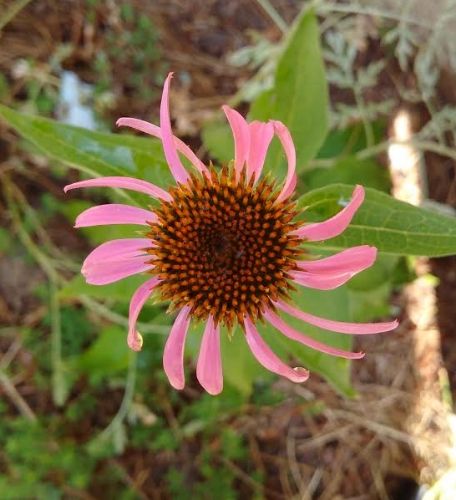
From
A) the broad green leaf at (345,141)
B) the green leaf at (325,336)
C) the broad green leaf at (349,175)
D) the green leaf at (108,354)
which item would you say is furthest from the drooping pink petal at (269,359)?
the broad green leaf at (345,141)

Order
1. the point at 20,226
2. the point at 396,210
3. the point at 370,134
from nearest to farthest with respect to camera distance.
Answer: the point at 396,210 < the point at 370,134 < the point at 20,226

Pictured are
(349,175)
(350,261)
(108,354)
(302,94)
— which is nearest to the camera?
(350,261)

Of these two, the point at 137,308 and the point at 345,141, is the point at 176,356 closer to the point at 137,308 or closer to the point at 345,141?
the point at 137,308

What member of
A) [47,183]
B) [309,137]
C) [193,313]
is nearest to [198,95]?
[47,183]

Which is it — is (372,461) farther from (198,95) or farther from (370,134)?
(198,95)

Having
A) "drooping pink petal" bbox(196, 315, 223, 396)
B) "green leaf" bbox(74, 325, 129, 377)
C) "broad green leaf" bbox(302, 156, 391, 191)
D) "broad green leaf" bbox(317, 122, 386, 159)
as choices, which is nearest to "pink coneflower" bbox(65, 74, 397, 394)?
"drooping pink petal" bbox(196, 315, 223, 396)

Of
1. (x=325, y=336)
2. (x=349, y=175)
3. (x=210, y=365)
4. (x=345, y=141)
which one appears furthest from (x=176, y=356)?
(x=345, y=141)

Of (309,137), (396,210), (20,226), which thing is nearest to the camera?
(396,210)

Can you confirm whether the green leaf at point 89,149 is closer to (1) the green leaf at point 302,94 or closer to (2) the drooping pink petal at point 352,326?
(1) the green leaf at point 302,94
